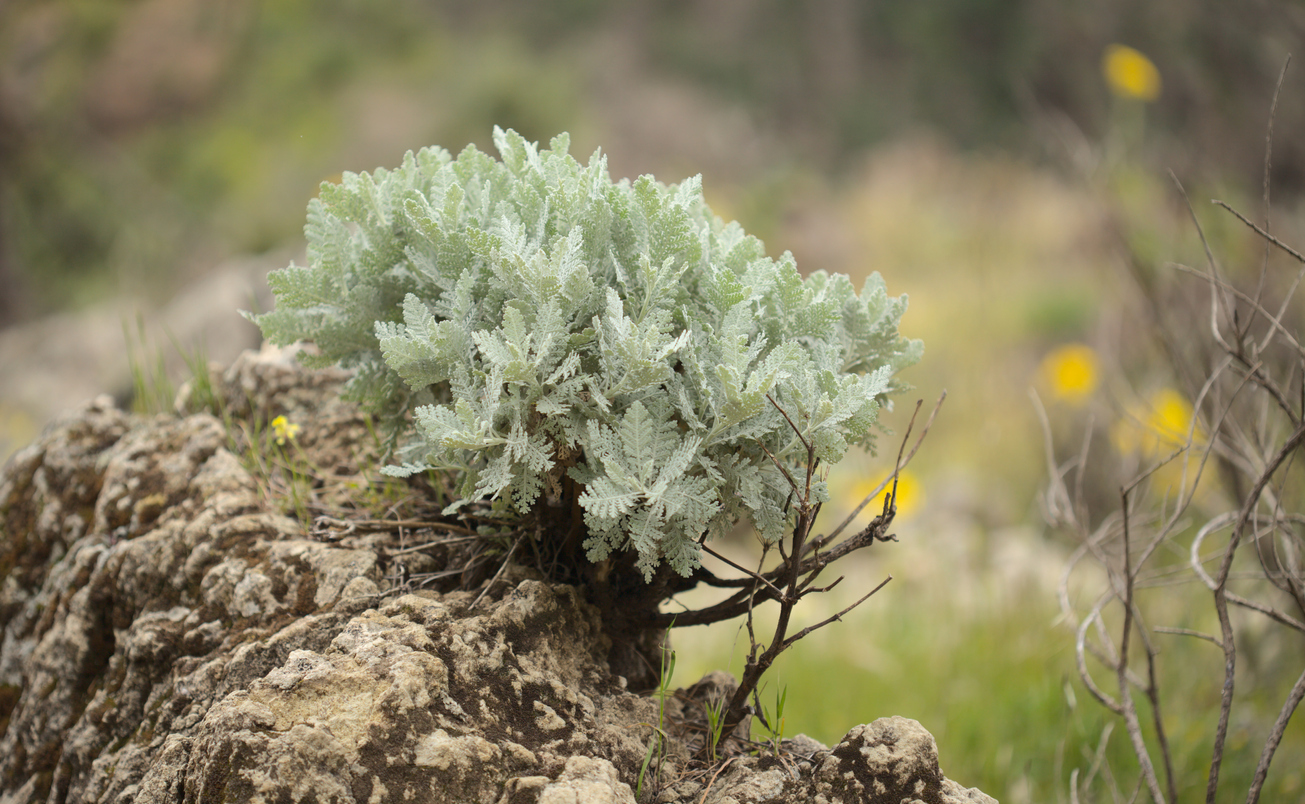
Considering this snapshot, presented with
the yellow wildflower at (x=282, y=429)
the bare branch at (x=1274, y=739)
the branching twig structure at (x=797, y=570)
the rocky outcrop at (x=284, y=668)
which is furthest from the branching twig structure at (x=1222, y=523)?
the yellow wildflower at (x=282, y=429)

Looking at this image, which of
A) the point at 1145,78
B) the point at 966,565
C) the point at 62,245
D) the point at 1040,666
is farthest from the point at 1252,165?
the point at 62,245

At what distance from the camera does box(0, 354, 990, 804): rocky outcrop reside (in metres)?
1.17

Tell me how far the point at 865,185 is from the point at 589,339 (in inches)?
436

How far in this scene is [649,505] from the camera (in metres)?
1.19

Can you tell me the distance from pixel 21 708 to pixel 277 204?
8995 millimetres

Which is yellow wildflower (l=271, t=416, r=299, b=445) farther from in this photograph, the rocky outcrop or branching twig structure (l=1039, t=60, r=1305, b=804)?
branching twig structure (l=1039, t=60, r=1305, b=804)

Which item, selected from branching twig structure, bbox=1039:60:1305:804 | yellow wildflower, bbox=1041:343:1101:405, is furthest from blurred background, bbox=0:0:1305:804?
branching twig structure, bbox=1039:60:1305:804

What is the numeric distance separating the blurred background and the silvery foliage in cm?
52

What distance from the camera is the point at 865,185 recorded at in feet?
37.7

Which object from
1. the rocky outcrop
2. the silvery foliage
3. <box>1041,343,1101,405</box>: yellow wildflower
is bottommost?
the rocky outcrop

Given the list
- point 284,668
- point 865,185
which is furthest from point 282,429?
point 865,185

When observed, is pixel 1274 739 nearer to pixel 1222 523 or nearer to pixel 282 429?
pixel 1222 523

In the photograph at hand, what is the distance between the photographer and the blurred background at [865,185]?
3.12 m

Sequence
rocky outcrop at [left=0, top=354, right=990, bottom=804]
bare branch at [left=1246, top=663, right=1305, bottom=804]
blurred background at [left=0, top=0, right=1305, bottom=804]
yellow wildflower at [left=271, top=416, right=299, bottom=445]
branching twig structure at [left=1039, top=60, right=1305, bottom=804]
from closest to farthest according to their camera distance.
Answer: rocky outcrop at [left=0, top=354, right=990, bottom=804] → bare branch at [left=1246, top=663, right=1305, bottom=804] → branching twig structure at [left=1039, top=60, right=1305, bottom=804] → yellow wildflower at [left=271, top=416, right=299, bottom=445] → blurred background at [left=0, top=0, right=1305, bottom=804]
